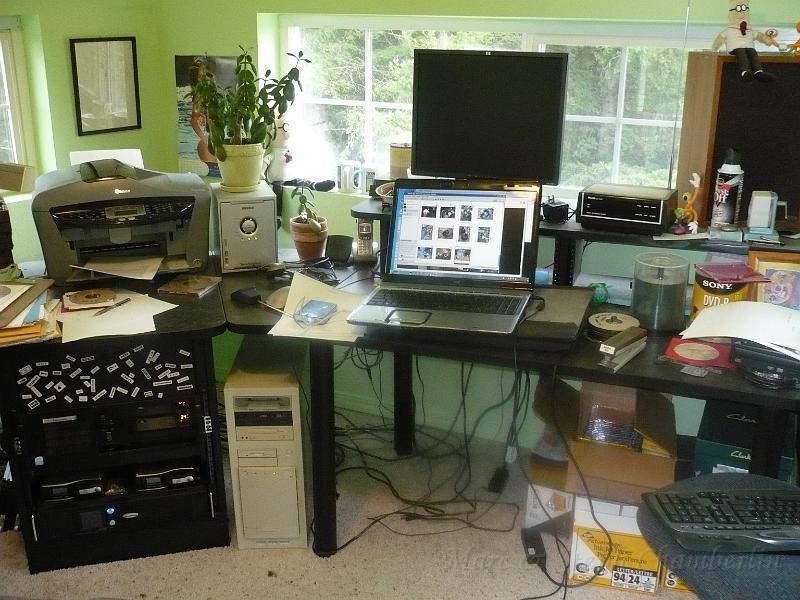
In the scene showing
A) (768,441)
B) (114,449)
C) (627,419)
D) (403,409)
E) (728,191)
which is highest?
(728,191)

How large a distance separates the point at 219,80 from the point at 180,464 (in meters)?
1.63

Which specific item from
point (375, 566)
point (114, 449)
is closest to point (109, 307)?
point (114, 449)

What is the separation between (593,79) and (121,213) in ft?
5.30

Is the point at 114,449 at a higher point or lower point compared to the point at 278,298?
lower

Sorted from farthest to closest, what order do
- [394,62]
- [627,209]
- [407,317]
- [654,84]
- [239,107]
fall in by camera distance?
Answer: [394,62], [654,84], [239,107], [627,209], [407,317]

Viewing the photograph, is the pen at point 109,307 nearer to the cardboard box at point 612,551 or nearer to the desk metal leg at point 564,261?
the desk metal leg at point 564,261

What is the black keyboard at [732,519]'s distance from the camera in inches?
56.3

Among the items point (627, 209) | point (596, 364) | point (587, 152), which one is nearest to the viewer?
point (596, 364)

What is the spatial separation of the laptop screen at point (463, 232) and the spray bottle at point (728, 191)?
51 centimetres

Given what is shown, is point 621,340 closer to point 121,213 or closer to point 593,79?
point 593,79

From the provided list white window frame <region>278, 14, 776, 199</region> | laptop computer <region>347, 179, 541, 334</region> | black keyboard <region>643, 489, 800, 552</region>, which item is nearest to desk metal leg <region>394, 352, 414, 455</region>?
laptop computer <region>347, 179, 541, 334</region>

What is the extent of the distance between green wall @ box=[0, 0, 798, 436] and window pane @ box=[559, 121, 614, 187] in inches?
21.5

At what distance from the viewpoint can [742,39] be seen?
228 cm

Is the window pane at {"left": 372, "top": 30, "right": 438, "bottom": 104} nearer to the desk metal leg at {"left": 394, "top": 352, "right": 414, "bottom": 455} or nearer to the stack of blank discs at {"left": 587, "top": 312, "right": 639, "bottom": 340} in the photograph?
the desk metal leg at {"left": 394, "top": 352, "right": 414, "bottom": 455}
